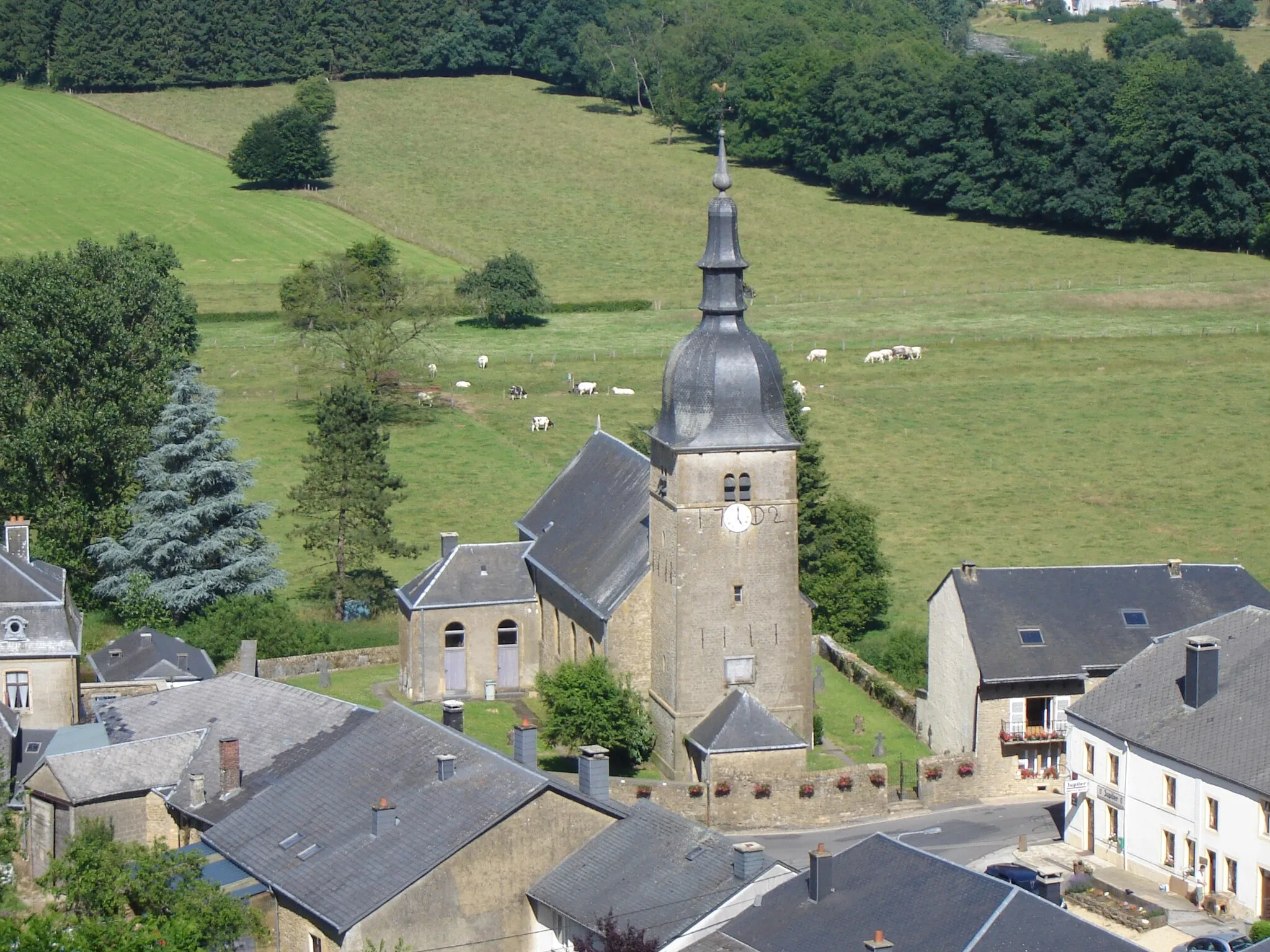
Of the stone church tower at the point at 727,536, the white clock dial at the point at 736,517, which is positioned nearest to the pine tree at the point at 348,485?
the stone church tower at the point at 727,536

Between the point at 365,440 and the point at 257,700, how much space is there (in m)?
18.3

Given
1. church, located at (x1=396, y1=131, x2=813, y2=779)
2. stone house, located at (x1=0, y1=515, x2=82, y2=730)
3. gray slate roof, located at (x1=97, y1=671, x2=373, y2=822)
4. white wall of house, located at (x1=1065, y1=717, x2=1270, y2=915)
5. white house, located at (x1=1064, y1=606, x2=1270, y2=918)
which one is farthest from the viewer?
stone house, located at (x1=0, y1=515, x2=82, y2=730)

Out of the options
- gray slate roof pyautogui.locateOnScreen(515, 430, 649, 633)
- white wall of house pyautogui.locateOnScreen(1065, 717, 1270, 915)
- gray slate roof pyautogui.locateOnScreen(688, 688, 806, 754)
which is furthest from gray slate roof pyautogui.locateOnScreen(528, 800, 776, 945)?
gray slate roof pyautogui.locateOnScreen(515, 430, 649, 633)

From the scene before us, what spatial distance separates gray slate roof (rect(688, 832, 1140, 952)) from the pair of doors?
76.2 feet

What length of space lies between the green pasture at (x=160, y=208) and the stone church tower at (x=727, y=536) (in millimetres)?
65781

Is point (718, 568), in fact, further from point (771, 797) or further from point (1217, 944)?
point (1217, 944)

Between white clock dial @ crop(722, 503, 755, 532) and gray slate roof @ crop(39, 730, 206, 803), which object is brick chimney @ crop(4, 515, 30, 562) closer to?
gray slate roof @ crop(39, 730, 206, 803)

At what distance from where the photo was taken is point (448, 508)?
77375 mm

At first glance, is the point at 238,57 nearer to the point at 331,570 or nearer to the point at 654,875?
the point at 331,570

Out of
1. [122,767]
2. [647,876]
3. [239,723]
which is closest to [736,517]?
Answer: [239,723]

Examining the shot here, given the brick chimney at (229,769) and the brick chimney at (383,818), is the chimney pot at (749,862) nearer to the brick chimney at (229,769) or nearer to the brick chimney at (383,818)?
the brick chimney at (383,818)

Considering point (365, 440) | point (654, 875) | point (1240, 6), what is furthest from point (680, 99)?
point (654, 875)

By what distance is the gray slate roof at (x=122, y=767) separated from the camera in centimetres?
4419

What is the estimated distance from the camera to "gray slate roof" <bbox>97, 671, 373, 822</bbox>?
44.3 metres
